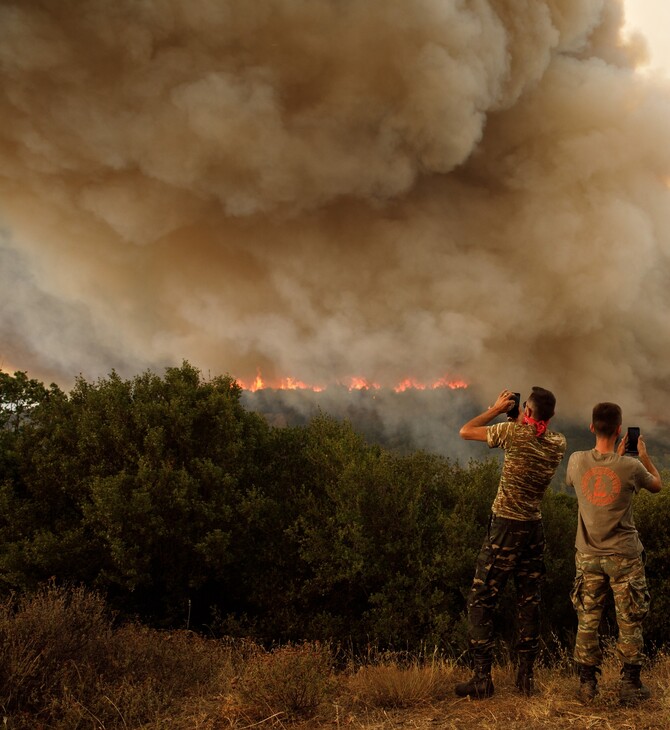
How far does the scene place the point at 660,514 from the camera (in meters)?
21.9

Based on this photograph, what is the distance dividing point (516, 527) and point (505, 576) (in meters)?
0.53

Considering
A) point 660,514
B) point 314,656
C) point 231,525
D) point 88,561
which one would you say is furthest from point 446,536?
point 314,656

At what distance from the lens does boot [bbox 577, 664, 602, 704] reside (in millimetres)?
4738

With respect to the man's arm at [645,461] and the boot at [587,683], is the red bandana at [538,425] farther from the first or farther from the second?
the boot at [587,683]

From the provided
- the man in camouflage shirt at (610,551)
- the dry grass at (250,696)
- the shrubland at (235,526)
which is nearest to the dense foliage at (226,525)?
the shrubland at (235,526)

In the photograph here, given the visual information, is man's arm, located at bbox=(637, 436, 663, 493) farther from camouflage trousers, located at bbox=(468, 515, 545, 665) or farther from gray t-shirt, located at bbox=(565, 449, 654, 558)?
camouflage trousers, located at bbox=(468, 515, 545, 665)

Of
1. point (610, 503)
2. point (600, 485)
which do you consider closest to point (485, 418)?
point (600, 485)

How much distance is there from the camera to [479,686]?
4.99m

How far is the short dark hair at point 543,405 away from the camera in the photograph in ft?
16.5

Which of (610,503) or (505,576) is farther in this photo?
(505,576)

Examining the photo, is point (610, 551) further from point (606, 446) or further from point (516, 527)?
point (606, 446)

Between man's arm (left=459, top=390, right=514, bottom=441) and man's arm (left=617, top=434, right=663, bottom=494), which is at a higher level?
man's arm (left=459, top=390, right=514, bottom=441)

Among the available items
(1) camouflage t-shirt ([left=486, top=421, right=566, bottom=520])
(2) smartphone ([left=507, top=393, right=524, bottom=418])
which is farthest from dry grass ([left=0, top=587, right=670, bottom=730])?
(2) smartphone ([left=507, top=393, right=524, bottom=418])

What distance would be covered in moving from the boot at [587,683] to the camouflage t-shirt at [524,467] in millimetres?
1372
